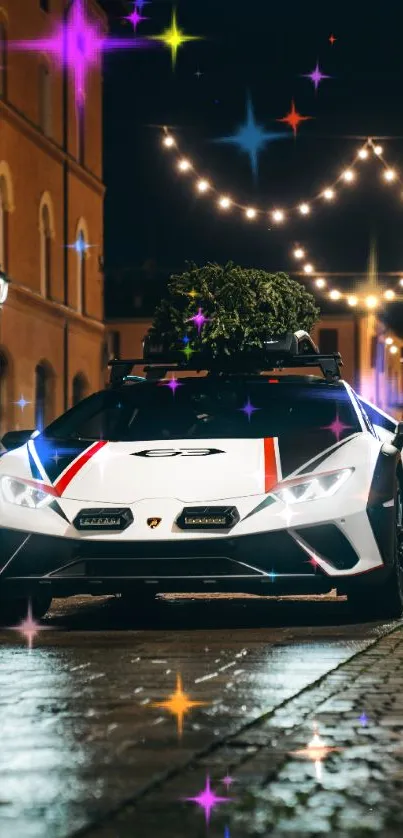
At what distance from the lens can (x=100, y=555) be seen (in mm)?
8672

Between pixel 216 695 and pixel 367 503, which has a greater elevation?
pixel 367 503

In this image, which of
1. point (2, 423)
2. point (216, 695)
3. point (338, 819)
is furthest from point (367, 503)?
point (2, 423)

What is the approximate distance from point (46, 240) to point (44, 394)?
3582 mm

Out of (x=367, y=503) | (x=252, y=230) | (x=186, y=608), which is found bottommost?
(x=186, y=608)

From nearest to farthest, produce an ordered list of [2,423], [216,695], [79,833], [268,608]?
[79,833] → [216,695] → [268,608] → [2,423]

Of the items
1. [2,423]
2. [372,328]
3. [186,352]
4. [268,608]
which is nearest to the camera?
[268,608]

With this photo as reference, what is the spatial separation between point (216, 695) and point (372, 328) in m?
83.8

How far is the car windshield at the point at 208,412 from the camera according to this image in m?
9.70

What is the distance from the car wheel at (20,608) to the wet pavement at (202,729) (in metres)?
0.27

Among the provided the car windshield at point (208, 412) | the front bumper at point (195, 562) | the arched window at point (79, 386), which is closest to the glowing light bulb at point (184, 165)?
the arched window at point (79, 386)

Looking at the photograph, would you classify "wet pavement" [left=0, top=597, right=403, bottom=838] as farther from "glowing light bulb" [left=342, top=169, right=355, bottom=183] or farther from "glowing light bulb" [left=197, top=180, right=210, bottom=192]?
"glowing light bulb" [left=197, top=180, right=210, bottom=192]

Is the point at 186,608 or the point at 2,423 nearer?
the point at 186,608

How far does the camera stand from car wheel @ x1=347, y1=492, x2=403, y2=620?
29.7ft

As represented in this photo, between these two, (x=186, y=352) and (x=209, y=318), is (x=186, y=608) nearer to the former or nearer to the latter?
(x=186, y=352)
